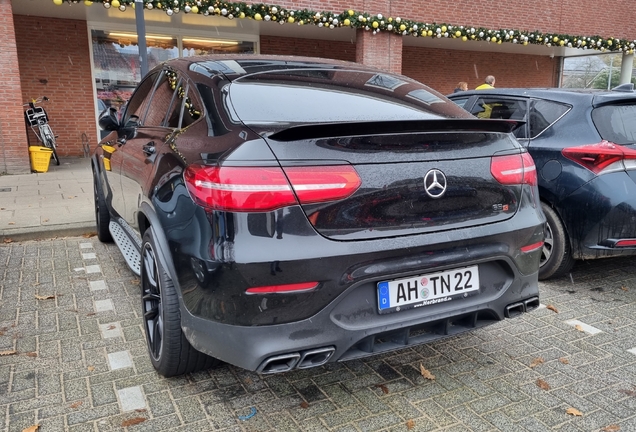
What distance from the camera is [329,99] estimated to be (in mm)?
2559

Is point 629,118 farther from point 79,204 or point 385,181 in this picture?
point 79,204

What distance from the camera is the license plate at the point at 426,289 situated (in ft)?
7.07

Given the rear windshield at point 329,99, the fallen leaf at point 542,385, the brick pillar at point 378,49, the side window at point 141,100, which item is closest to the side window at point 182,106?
the rear windshield at point 329,99

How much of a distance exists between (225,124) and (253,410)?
134 cm

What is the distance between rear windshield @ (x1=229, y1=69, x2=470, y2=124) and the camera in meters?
2.37

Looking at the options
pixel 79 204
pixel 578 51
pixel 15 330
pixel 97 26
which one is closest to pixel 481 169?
pixel 15 330

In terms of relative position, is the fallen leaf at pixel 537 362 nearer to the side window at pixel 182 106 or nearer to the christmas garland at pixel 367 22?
the side window at pixel 182 106

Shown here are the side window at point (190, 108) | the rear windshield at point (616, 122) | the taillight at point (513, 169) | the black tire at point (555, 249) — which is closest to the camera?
the taillight at point (513, 169)

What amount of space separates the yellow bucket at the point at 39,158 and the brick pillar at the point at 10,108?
159 mm

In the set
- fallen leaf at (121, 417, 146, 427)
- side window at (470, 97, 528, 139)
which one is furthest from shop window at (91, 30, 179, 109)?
fallen leaf at (121, 417, 146, 427)

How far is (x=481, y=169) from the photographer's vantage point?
238 centimetres

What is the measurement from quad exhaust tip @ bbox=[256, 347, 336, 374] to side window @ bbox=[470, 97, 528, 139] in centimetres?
312

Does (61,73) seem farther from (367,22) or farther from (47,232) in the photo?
(47,232)

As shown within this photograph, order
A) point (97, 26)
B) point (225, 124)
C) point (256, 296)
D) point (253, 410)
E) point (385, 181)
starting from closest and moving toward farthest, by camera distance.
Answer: point (256, 296), point (385, 181), point (225, 124), point (253, 410), point (97, 26)
